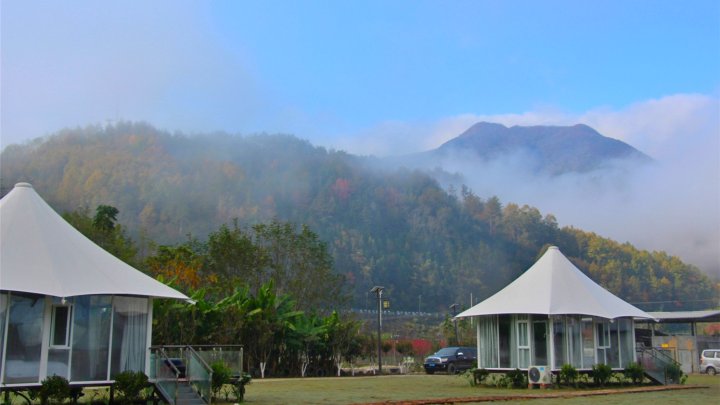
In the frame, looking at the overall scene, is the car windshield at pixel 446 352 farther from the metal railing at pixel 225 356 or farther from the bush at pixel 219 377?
the bush at pixel 219 377

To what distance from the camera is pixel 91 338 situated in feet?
58.9

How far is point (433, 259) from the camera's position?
12506cm

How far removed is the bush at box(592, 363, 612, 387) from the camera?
2701 cm

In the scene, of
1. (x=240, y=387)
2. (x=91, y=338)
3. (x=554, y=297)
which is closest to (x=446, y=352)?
(x=554, y=297)

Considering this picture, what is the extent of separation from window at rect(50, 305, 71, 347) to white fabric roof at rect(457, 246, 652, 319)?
15.2 meters

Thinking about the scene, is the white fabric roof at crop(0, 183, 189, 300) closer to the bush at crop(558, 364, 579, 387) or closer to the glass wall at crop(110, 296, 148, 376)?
the glass wall at crop(110, 296, 148, 376)

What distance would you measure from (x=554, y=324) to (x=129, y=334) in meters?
15.2

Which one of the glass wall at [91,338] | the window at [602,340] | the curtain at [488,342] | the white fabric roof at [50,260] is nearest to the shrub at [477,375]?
the curtain at [488,342]

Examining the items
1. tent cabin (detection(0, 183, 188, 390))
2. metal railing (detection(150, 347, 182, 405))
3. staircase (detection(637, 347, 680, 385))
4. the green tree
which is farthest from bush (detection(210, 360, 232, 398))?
the green tree

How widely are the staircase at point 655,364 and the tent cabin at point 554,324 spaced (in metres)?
0.58

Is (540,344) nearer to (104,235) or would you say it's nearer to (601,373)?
(601,373)

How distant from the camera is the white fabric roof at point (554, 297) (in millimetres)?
27141

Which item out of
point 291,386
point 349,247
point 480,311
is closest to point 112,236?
point 291,386

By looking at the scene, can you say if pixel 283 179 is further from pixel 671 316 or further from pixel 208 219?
pixel 671 316
